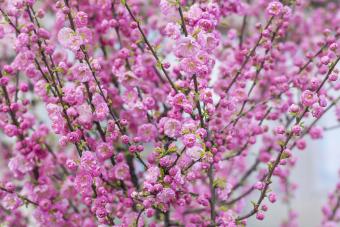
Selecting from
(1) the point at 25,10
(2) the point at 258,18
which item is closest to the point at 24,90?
(1) the point at 25,10

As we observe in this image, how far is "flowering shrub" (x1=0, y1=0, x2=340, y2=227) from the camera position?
0.81m

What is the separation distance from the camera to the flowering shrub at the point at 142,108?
812 mm

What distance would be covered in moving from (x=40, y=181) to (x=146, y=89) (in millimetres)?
296

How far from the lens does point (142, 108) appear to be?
0.96 meters

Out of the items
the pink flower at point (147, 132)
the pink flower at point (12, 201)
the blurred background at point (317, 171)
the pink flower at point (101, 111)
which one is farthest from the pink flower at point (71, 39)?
the blurred background at point (317, 171)

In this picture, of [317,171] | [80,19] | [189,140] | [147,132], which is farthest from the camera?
[317,171]

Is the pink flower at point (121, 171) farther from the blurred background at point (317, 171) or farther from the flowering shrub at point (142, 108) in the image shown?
the blurred background at point (317, 171)

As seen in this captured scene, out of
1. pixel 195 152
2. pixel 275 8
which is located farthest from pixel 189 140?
pixel 275 8

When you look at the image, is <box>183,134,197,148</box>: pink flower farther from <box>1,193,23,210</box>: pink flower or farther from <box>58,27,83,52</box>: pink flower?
<box>1,193,23,210</box>: pink flower

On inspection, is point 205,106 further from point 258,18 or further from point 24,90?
point 258,18

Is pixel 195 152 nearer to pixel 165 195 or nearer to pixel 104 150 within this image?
pixel 165 195

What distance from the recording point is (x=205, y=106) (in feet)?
2.71

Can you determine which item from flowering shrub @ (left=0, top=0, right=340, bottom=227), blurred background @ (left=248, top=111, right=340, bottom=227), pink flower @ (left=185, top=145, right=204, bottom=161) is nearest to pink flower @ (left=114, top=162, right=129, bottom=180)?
flowering shrub @ (left=0, top=0, right=340, bottom=227)

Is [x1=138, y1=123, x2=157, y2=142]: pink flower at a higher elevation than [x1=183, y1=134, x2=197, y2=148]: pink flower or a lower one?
higher
